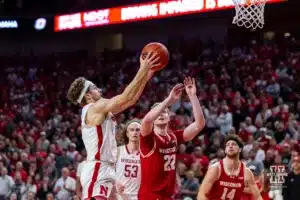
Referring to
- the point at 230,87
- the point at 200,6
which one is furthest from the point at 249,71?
the point at 200,6

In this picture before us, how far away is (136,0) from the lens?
2178 centimetres

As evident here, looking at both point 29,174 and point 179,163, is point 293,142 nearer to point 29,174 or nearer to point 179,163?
point 179,163

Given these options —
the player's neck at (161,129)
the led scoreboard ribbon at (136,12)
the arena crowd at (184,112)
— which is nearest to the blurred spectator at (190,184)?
the arena crowd at (184,112)

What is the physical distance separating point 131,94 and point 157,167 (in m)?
0.84

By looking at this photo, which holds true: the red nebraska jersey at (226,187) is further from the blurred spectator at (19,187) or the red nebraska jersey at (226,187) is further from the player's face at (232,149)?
the blurred spectator at (19,187)

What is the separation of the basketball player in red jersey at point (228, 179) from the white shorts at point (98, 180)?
1.01m

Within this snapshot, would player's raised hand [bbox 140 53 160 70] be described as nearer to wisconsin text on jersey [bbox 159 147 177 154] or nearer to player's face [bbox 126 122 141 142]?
wisconsin text on jersey [bbox 159 147 177 154]

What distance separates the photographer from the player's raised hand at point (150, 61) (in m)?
5.61

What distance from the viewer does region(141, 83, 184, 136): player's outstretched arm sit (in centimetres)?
574

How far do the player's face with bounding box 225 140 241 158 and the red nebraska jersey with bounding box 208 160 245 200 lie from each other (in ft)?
0.38

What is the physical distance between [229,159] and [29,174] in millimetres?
8119

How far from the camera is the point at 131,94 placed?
548cm

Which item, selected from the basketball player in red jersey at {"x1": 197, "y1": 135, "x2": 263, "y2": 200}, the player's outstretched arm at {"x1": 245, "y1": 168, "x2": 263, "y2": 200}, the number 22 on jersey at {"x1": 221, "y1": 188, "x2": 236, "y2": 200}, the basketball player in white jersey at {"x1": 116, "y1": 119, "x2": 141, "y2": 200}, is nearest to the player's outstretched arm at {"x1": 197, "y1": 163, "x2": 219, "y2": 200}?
the basketball player in red jersey at {"x1": 197, "y1": 135, "x2": 263, "y2": 200}

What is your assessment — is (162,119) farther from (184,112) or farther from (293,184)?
(184,112)
